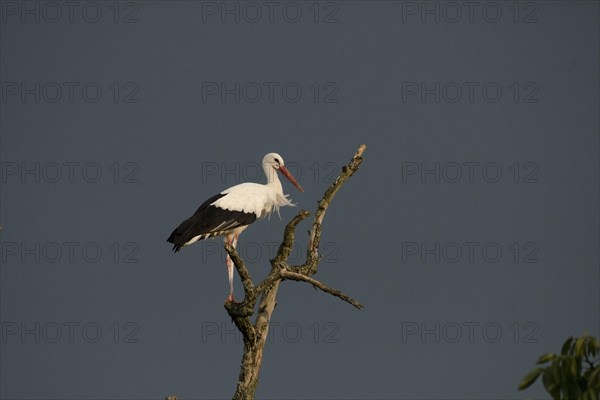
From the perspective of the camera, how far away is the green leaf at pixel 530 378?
6.77m

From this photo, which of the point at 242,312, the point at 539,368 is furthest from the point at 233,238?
the point at 539,368

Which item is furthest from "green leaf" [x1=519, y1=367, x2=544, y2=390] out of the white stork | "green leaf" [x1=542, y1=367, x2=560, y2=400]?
the white stork

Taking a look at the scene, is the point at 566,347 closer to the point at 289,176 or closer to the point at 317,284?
the point at 317,284

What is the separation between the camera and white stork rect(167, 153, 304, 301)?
14828mm

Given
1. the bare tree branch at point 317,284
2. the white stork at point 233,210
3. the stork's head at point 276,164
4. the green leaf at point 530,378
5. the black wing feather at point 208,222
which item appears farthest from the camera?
the stork's head at point 276,164

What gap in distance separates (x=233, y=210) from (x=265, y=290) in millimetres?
3440

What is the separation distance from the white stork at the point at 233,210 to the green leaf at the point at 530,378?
8.05m

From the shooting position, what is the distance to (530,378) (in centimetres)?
685

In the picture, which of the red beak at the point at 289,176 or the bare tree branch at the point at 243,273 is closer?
the bare tree branch at the point at 243,273

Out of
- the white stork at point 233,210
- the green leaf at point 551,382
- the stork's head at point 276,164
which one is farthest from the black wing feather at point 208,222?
the green leaf at point 551,382

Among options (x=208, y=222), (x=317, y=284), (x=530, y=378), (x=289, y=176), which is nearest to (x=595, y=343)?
(x=530, y=378)

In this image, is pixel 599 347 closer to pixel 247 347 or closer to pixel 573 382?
pixel 573 382

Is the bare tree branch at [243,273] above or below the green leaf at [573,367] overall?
above

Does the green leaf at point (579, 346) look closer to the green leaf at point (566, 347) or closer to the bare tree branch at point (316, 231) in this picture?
the green leaf at point (566, 347)
